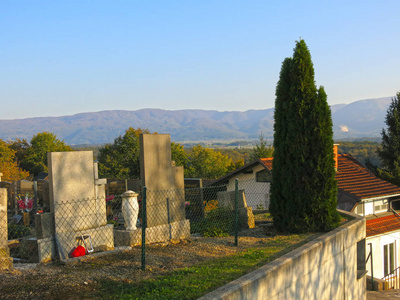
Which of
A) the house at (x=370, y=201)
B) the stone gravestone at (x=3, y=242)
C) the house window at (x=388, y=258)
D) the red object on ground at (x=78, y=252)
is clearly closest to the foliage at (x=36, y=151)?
the house at (x=370, y=201)

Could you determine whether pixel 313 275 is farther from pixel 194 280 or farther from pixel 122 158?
pixel 122 158

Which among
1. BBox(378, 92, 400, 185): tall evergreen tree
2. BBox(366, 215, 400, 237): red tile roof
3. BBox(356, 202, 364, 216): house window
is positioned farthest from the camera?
BBox(378, 92, 400, 185): tall evergreen tree

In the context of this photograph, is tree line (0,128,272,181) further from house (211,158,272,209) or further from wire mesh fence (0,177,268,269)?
wire mesh fence (0,177,268,269)

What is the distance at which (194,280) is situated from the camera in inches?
249

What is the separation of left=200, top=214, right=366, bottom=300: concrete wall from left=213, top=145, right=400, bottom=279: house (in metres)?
9.36

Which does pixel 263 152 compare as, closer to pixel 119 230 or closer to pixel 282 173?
pixel 282 173

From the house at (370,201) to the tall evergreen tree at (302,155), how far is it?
10.3m

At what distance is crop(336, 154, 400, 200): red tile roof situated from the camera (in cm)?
2083

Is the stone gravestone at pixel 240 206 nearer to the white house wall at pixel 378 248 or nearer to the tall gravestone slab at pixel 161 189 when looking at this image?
the tall gravestone slab at pixel 161 189

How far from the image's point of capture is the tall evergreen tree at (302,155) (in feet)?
34.3

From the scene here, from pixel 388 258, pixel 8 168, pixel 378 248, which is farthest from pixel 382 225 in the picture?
pixel 8 168

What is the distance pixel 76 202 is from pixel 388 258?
733 inches

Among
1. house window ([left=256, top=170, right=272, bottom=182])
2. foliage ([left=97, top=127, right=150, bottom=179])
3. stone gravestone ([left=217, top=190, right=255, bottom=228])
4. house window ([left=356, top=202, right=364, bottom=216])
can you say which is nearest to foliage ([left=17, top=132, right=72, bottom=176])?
foliage ([left=97, top=127, right=150, bottom=179])

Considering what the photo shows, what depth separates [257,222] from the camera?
13344 millimetres
